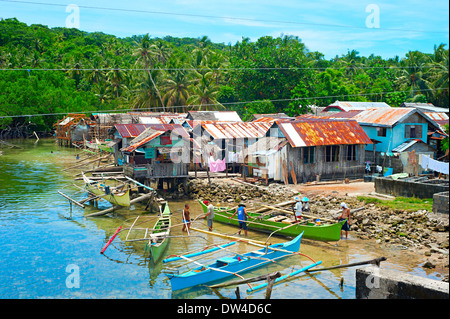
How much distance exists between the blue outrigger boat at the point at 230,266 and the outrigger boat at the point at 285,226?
1724 mm

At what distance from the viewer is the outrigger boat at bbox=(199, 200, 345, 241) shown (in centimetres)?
1798

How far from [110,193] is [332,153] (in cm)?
1509

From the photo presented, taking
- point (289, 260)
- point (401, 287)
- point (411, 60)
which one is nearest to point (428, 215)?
point (289, 260)

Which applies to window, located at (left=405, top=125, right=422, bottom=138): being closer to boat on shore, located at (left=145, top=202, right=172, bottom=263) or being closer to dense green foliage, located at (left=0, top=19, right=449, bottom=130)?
dense green foliage, located at (left=0, top=19, right=449, bottom=130)

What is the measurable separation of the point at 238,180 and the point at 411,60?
3906 centimetres

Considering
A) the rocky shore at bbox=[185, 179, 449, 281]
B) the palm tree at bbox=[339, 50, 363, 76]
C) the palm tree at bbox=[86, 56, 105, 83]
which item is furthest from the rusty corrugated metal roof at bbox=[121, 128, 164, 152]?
the palm tree at bbox=[339, 50, 363, 76]

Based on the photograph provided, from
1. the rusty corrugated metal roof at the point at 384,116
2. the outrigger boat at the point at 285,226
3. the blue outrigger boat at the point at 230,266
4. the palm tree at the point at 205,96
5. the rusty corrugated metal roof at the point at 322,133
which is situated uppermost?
the palm tree at the point at 205,96

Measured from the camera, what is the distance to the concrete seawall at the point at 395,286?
31.4 ft

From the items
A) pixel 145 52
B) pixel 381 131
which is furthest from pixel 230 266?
pixel 145 52

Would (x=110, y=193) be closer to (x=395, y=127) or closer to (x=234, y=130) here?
(x=234, y=130)

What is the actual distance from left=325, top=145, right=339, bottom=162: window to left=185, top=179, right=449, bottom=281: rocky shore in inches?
159

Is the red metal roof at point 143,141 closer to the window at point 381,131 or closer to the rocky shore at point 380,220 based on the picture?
the rocky shore at point 380,220

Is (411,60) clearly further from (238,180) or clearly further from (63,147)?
(63,147)

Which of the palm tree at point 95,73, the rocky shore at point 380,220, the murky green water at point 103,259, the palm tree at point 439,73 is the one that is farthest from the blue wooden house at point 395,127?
the palm tree at point 95,73
